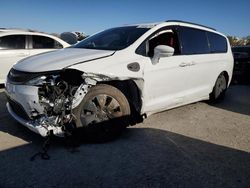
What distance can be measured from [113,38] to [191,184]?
2.89 metres

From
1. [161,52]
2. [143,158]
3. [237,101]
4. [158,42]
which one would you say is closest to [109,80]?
→ [161,52]

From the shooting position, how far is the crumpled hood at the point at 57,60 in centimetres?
405

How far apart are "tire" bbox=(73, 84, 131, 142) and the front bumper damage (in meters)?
0.12

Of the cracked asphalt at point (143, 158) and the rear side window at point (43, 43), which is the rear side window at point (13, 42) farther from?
the cracked asphalt at point (143, 158)

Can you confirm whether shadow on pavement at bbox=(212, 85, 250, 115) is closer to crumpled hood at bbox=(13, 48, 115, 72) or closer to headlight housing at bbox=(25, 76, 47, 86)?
crumpled hood at bbox=(13, 48, 115, 72)

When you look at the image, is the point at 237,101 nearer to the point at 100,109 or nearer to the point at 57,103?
the point at 100,109

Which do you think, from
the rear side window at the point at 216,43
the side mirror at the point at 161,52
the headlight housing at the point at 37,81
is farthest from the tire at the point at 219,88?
the headlight housing at the point at 37,81

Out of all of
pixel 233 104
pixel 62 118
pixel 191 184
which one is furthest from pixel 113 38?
pixel 233 104

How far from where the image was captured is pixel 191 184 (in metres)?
3.22

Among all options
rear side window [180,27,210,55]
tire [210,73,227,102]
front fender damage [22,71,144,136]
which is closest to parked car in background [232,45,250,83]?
tire [210,73,227,102]

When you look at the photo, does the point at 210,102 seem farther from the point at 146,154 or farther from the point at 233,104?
the point at 146,154

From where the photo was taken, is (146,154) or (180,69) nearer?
(146,154)

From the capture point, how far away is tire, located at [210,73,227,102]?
6698mm

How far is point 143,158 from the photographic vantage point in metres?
3.84
